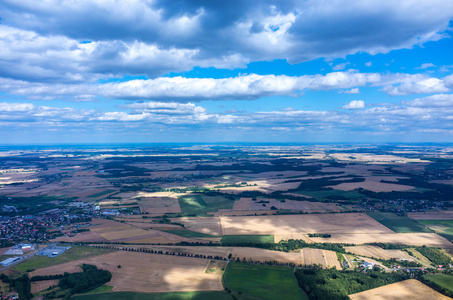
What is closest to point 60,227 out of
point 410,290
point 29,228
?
point 29,228

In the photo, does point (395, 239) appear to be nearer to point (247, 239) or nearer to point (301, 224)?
point (301, 224)

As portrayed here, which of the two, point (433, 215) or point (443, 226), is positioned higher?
point (433, 215)

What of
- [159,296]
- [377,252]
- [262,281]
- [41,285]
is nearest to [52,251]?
[41,285]

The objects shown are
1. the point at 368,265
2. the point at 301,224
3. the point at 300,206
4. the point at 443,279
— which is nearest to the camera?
the point at 443,279

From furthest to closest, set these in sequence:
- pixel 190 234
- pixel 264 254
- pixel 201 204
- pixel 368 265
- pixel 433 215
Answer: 1. pixel 201 204
2. pixel 433 215
3. pixel 190 234
4. pixel 264 254
5. pixel 368 265

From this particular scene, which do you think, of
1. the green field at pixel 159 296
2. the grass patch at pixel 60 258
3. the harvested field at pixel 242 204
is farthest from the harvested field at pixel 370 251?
the grass patch at pixel 60 258

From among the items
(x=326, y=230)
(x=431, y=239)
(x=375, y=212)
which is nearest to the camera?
(x=431, y=239)

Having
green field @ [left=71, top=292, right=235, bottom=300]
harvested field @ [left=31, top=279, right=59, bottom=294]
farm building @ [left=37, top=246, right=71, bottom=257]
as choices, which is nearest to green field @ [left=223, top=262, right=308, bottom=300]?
green field @ [left=71, top=292, right=235, bottom=300]

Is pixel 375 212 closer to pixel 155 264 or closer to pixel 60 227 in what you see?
pixel 155 264
